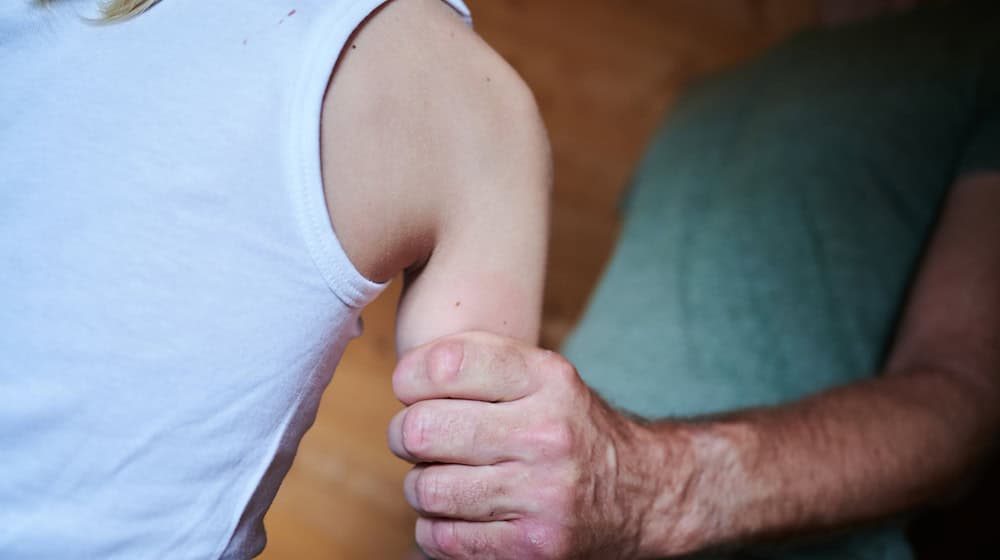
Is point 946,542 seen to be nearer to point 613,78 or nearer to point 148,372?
point 613,78

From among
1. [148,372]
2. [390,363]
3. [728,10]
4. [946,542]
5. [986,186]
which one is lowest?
[390,363]

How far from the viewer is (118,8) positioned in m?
0.49

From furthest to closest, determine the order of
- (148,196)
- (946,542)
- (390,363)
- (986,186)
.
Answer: (390,363) → (946,542) → (986,186) → (148,196)

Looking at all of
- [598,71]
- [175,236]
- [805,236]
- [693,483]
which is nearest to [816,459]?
[693,483]

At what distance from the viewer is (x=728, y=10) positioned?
1.88m

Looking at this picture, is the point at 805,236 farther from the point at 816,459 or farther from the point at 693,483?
the point at 693,483

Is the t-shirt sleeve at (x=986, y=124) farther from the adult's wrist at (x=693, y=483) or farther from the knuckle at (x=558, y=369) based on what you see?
the knuckle at (x=558, y=369)

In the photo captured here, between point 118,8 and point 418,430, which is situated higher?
point 118,8

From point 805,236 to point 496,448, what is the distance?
0.62m

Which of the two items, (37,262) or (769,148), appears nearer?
(37,262)

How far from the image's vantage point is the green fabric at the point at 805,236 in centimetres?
99

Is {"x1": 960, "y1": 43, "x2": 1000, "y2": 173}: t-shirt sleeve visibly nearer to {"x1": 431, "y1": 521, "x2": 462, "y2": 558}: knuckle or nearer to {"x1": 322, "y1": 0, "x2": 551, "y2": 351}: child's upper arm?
{"x1": 322, "y1": 0, "x2": 551, "y2": 351}: child's upper arm

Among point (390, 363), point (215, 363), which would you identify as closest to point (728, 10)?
point (390, 363)

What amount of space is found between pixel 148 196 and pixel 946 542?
4.76ft
